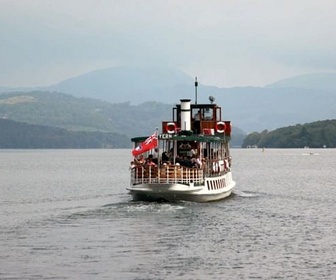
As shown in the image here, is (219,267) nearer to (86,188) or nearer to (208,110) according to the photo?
Result: (208,110)

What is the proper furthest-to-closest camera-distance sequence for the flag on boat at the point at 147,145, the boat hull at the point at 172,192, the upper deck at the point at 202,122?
the upper deck at the point at 202,122 < the flag on boat at the point at 147,145 < the boat hull at the point at 172,192

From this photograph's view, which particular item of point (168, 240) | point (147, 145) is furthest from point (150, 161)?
point (168, 240)

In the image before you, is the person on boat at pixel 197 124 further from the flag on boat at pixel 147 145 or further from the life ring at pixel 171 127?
the flag on boat at pixel 147 145

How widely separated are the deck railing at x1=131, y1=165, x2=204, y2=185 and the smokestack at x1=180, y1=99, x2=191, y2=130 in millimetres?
9871

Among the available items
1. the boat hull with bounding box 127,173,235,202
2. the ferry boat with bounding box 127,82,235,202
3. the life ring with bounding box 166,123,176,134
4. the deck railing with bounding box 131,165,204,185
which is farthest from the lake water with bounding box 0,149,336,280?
the life ring with bounding box 166,123,176,134

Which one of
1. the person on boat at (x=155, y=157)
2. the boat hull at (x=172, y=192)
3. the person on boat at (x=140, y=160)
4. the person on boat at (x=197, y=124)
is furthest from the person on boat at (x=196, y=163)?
the person on boat at (x=197, y=124)

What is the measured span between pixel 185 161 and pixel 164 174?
3431 millimetres

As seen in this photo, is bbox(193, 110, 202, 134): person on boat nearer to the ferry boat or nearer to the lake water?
the ferry boat

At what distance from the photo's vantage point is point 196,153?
64125 mm

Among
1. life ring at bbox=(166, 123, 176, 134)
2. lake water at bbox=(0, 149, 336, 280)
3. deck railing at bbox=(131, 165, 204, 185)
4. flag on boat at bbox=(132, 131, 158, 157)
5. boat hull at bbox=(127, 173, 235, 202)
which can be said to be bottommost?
lake water at bbox=(0, 149, 336, 280)

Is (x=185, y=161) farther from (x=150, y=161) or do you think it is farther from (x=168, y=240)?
(x=168, y=240)

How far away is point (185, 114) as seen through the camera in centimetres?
6806

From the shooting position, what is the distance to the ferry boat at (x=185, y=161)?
5778 centimetres

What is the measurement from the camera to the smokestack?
223ft
